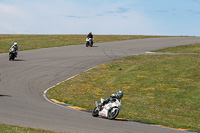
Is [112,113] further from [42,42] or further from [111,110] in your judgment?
[42,42]

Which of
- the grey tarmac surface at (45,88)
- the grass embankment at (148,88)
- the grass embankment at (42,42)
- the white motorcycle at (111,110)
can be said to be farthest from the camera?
the grass embankment at (42,42)

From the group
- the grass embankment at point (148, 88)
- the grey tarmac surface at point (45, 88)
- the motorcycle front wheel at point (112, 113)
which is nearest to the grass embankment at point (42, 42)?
the grey tarmac surface at point (45, 88)

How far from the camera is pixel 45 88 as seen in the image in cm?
2439

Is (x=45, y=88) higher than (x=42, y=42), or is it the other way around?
(x=42, y=42)

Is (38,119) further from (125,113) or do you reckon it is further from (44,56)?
(44,56)

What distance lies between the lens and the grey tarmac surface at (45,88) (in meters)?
12.6

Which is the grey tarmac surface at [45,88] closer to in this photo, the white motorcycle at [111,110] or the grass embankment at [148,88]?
the white motorcycle at [111,110]

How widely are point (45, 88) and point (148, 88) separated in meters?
7.31

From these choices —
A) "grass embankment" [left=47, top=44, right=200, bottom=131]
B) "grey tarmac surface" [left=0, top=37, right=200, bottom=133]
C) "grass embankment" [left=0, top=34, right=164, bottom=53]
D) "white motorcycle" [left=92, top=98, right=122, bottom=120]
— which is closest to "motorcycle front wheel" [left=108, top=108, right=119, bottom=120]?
"white motorcycle" [left=92, top=98, right=122, bottom=120]

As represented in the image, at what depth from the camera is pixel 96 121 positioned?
1398cm

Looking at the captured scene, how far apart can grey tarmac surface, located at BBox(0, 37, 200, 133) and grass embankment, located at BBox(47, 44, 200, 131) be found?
1.56 m

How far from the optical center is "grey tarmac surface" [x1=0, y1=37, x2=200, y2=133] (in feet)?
41.5

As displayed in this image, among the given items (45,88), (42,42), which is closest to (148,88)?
(45,88)

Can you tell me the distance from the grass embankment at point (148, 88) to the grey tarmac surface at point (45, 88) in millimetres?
1557
